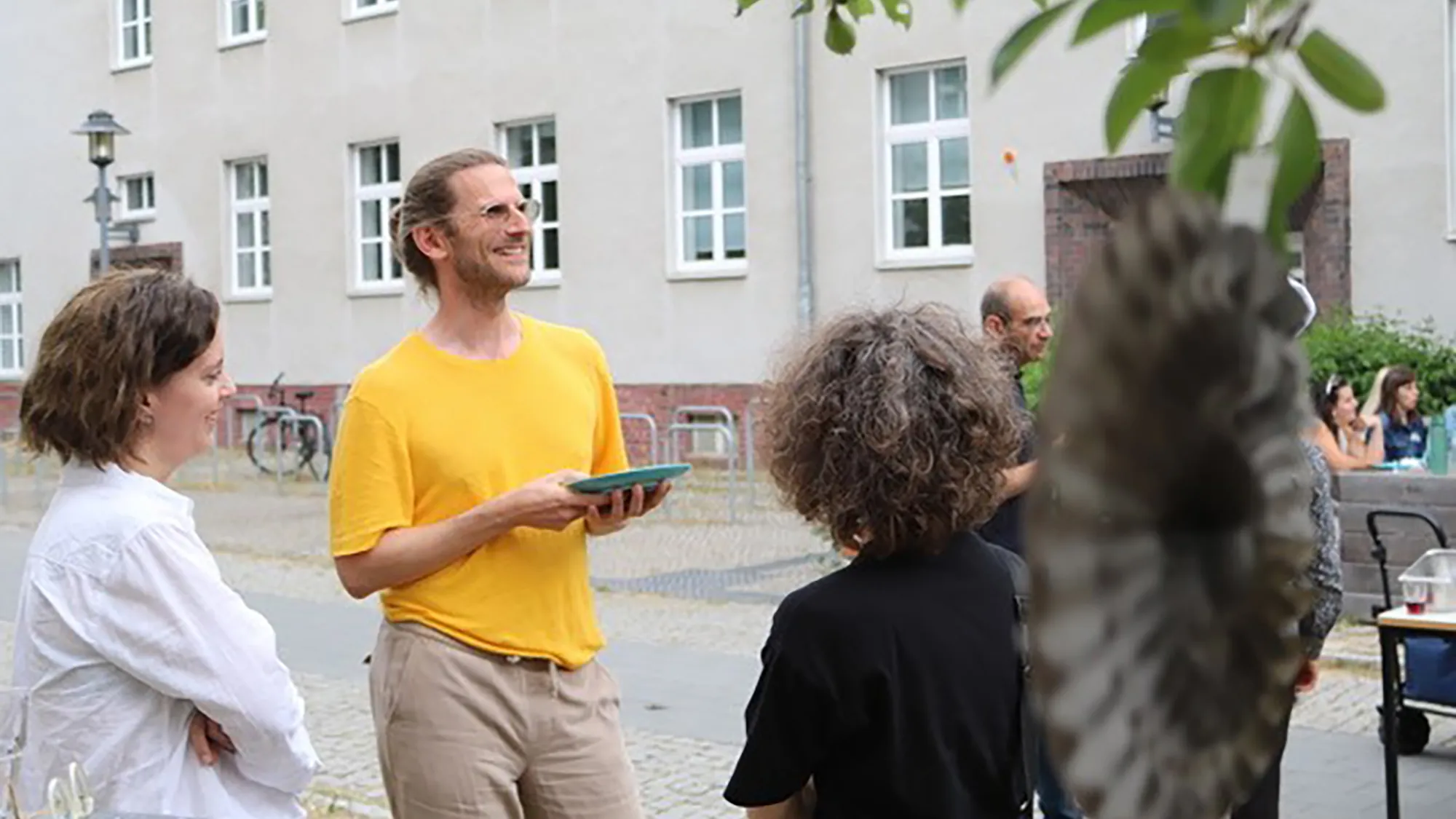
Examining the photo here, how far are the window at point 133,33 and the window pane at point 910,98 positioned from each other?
491 inches

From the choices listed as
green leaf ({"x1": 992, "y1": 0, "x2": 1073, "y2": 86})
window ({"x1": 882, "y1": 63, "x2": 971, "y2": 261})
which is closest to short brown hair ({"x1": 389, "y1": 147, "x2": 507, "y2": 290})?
green leaf ({"x1": 992, "y1": 0, "x2": 1073, "y2": 86})

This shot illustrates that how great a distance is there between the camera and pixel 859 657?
8.56ft

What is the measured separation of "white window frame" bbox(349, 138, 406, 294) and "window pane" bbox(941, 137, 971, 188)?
7574 millimetres

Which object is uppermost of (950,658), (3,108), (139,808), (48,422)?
(3,108)

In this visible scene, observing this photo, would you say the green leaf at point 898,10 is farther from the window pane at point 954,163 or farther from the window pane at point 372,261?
the window pane at point 372,261

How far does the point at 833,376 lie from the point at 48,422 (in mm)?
1267

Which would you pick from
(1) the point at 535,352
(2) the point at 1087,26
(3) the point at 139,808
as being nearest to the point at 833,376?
(1) the point at 535,352

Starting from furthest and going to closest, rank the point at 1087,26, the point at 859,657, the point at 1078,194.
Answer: the point at 1078,194 → the point at 859,657 → the point at 1087,26

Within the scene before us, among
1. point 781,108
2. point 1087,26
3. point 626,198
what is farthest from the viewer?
point 626,198

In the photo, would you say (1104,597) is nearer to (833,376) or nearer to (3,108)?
(833,376)

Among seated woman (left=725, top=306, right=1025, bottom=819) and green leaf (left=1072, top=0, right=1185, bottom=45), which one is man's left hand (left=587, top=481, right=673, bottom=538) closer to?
seated woman (left=725, top=306, right=1025, bottom=819)

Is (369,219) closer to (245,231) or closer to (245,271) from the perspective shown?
(245,231)

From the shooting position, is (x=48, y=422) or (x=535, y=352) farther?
(x=535, y=352)

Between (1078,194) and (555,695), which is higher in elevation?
(1078,194)
